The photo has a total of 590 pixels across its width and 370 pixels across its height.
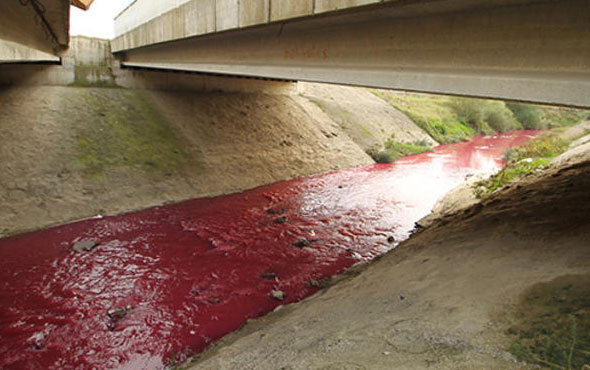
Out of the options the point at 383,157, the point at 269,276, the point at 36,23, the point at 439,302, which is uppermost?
the point at 36,23

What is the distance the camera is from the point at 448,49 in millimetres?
4734

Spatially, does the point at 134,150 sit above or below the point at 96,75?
below

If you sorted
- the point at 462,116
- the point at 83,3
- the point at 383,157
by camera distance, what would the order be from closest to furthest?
the point at 83,3 < the point at 383,157 < the point at 462,116

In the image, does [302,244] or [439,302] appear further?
[302,244]

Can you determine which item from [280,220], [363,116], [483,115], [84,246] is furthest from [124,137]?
[483,115]

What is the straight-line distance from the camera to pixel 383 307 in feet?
16.5

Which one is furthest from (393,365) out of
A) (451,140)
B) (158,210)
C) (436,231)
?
(451,140)

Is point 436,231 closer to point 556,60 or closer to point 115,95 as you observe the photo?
point 556,60

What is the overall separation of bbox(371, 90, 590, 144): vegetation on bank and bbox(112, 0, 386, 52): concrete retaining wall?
25.6m

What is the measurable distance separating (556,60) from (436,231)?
5.27 meters

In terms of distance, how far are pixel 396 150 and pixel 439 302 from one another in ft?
70.5

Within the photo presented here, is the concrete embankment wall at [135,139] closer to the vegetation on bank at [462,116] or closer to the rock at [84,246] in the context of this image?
the rock at [84,246]

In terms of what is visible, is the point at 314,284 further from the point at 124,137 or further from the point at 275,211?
the point at 124,137

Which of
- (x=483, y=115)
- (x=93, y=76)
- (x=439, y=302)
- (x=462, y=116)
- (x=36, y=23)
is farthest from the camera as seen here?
(x=483, y=115)
